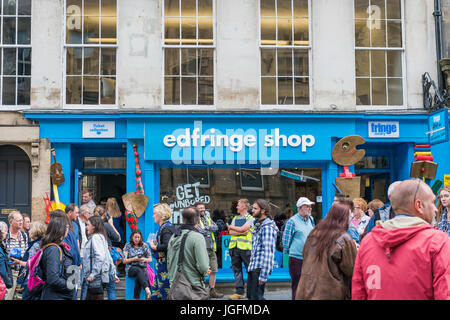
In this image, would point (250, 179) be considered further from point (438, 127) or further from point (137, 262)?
point (438, 127)

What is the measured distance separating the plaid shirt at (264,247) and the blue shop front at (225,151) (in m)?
3.98

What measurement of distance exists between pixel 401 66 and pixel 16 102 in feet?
30.1

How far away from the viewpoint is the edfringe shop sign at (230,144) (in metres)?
12.2

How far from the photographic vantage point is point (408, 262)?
10.9ft

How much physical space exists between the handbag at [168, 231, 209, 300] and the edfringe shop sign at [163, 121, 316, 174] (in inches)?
236

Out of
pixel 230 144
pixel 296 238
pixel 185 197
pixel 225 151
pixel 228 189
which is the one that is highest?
pixel 230 144

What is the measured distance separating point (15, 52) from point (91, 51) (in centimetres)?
177

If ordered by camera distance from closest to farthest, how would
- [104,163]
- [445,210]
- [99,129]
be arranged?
[445,210] < [99,129] < [104,163]

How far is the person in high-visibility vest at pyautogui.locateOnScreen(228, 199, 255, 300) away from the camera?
408 inches

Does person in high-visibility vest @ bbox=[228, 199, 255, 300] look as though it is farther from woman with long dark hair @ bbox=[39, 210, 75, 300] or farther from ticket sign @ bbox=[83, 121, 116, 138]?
woman with long dark hair @ bbox=[39, 210, 75, 300]

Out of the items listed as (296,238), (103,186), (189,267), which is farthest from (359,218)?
(103,186)

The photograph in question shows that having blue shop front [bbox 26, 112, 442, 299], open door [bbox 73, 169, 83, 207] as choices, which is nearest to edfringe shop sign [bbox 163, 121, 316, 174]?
blue shop front [bbox 26, 112, 442, 299]

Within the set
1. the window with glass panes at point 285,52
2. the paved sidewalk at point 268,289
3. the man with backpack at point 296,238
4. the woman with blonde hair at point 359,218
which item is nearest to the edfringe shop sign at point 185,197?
the paved sidewalk at point 268,289

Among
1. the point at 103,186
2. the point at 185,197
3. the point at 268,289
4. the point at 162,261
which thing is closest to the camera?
the point at 162,261
